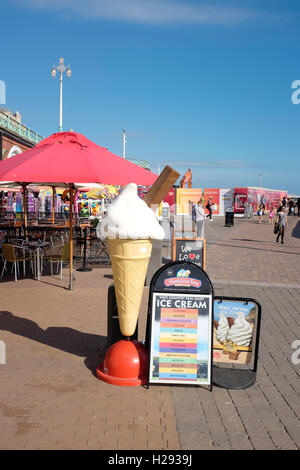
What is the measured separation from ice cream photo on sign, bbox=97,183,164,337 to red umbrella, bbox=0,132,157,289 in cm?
221

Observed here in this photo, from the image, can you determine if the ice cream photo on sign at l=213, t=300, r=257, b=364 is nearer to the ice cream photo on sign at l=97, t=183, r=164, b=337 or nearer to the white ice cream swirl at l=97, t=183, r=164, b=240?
the ice cream photo on sign at l=97, t=183, r=164, b=337

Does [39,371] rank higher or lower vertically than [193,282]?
lower

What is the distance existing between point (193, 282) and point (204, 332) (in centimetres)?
50

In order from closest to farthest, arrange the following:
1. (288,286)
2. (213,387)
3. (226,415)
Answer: (226,415), (213,387), (288,286)

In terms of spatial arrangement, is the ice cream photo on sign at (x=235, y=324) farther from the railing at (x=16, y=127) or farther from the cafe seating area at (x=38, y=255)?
the railing at (x=16, y=127)

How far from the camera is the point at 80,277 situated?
9977 mm

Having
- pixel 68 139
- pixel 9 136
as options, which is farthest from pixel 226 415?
pixel 9 136


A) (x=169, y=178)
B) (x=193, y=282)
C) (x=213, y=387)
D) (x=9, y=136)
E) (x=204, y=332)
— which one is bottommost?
(x=213, y=387)

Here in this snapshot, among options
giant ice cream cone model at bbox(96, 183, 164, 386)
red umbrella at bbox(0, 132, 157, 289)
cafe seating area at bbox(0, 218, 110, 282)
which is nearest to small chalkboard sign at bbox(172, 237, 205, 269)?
cafe seating area at bbox(0, 218, 110, 282)

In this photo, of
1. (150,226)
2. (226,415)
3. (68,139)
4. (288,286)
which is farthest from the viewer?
(288,286)

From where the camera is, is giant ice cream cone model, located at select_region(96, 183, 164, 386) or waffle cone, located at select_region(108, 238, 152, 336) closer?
giant ice cream cone model, located at select_region(96, 183, 164, 386)

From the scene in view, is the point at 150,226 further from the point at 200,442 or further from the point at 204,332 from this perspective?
the point at 200,442

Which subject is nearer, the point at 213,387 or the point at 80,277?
the point at 213,387

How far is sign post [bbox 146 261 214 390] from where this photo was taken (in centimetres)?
418
